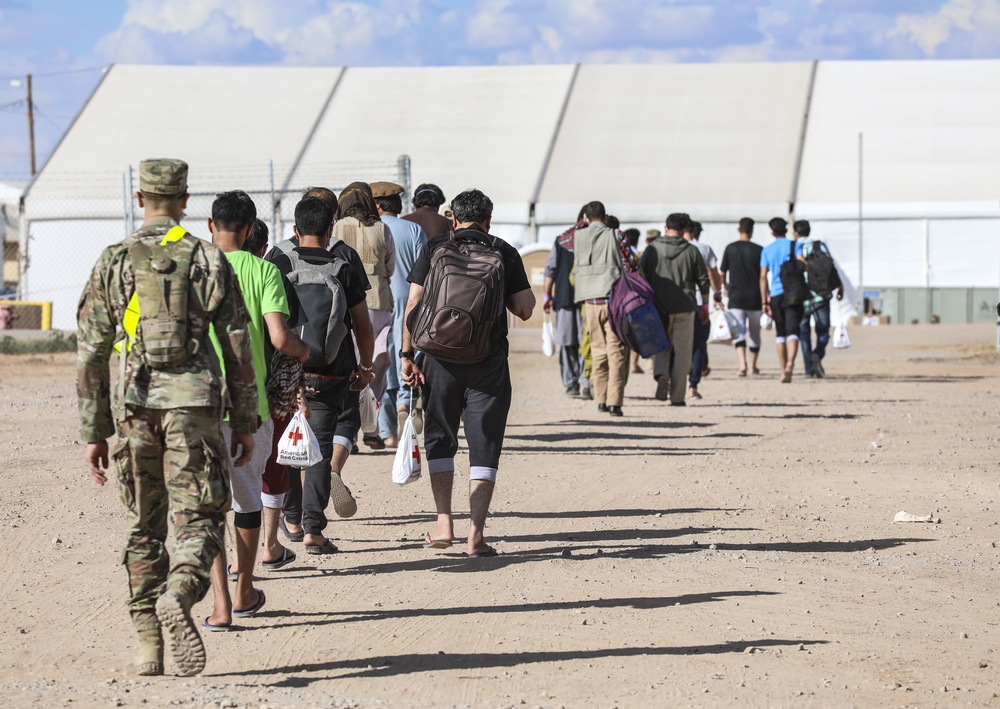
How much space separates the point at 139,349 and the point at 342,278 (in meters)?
2.18

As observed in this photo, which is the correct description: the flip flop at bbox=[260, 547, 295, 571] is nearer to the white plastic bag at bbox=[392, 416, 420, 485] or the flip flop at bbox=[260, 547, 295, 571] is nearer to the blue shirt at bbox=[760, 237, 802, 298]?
the white plastic bag at bbox=[392, 416, 420, 485]

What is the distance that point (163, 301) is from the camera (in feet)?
15.5

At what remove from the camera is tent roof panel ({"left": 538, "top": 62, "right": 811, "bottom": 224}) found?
112 ft

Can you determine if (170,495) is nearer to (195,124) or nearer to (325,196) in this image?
(325,196)

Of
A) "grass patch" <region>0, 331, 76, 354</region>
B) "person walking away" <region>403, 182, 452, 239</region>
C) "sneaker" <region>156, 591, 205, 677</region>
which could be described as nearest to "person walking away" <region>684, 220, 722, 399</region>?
"person walking away" <region>403, 182, 452, 239</region>

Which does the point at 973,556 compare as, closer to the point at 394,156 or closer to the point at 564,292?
the point at 564,292

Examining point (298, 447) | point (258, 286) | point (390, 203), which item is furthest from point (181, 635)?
point (390, 203)

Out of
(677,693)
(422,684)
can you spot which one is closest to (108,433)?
(422,684)

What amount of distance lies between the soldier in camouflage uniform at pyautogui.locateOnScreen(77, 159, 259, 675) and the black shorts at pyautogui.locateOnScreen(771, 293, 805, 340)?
13276mm

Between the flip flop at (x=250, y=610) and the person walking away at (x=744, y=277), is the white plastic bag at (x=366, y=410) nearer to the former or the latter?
the flip flop at (x=250, y=610)

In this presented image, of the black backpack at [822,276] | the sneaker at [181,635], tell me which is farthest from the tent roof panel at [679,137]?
the sneaker at [181,635]

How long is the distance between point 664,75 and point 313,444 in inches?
1347

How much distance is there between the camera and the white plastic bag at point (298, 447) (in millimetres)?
6285

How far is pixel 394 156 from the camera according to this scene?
35.8m
